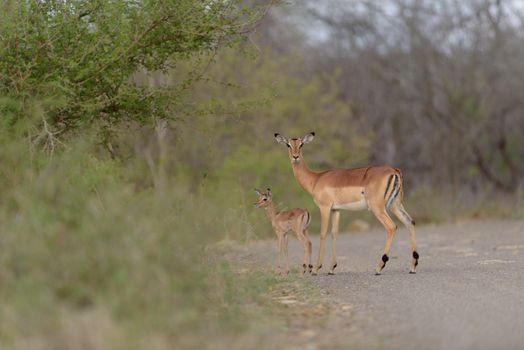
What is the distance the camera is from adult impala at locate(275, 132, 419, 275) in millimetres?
12922

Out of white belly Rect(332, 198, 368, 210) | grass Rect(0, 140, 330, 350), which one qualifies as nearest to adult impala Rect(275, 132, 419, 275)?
white belly Rect(332, 198, 368, 210)

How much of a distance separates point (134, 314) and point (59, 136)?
610 cm

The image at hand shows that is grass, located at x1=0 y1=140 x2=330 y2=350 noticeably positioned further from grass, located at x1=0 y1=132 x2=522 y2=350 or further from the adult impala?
the adult impala

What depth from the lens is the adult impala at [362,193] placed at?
12.9m

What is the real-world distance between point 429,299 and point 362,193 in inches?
131

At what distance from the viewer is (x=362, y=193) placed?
13062 mm

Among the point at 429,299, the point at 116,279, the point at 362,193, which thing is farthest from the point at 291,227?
the point at 116,279

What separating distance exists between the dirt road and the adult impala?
0.46 meters

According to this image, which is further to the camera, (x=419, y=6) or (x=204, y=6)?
(x=419, y=6)

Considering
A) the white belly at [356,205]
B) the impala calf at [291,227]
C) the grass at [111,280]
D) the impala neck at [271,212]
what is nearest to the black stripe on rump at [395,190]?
the white belly at [356,205]

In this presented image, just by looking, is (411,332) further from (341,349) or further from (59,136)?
(59,136)

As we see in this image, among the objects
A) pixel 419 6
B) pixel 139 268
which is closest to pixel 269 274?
pixel 139 268

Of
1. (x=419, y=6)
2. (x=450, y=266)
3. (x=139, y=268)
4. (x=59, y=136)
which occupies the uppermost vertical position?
(x=419, y=6)

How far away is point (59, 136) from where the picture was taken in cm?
1209
